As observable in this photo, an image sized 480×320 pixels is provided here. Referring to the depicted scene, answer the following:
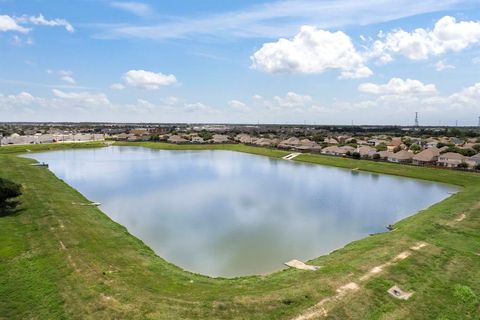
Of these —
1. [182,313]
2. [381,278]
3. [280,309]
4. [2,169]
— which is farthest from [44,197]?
[381,278]

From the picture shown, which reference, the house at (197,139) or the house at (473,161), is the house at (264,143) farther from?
the house at (473,161)

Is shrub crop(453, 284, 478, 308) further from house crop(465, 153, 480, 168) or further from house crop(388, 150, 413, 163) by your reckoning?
house crop(388, 150, 413, 163)

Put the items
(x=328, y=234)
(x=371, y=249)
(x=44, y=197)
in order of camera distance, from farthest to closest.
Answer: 1. (x=44, y=197)
2. (x=328, y=234)
3. (x=371, y=249)

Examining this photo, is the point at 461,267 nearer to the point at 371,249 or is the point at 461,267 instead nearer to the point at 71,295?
the point at 371,249

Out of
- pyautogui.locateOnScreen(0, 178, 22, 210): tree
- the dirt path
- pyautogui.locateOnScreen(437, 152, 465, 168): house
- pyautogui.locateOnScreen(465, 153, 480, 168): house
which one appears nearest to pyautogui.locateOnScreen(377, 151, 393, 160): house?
pyautogui.locateOnScreen(437, 152, 465, 168): house

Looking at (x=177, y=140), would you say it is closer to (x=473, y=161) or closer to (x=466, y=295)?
(x=473, y=161)

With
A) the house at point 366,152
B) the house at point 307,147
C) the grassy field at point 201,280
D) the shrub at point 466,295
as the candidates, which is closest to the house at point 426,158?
the house at point 366,152
